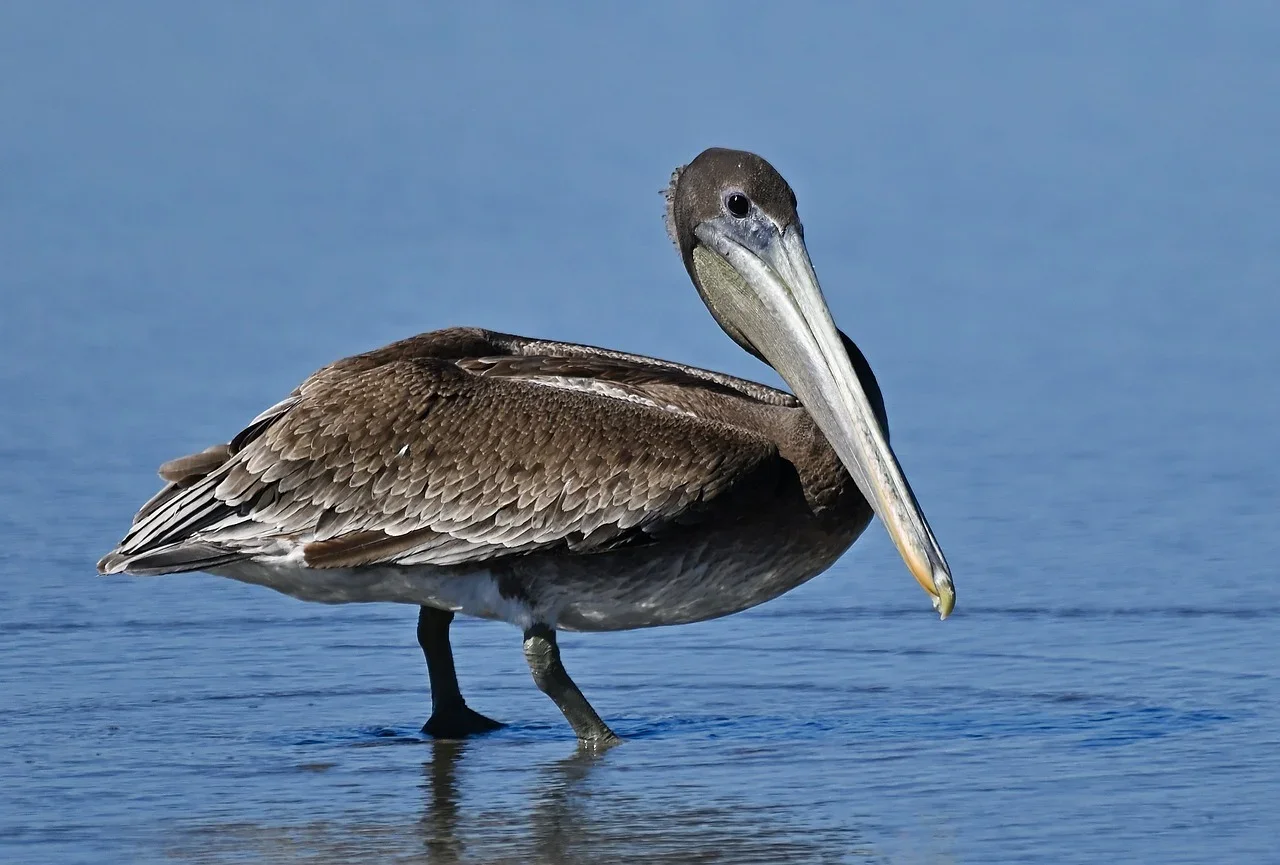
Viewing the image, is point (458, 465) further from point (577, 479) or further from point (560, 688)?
point (560, 688)

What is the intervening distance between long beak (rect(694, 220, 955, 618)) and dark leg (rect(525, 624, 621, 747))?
44.6 inches

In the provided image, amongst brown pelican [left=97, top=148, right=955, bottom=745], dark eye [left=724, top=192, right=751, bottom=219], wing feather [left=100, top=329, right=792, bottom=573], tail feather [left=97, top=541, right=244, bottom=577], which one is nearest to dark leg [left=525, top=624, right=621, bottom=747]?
brown pelican [left=97, top=148, right=955, bottom=745]

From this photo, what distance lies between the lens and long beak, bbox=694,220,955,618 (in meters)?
7.10

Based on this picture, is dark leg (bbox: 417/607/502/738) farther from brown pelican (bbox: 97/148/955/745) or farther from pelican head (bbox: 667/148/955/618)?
pelican head (bbox: 667/148/955/618)

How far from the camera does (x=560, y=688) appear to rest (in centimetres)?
761

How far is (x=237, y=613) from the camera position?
31.4 feet

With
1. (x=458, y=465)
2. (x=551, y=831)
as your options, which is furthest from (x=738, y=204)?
(x=551, y=831)

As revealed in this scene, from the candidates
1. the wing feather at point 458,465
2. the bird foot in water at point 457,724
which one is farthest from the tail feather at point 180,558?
the bird foot in water at point 457,724

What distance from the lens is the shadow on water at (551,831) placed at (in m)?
6.21

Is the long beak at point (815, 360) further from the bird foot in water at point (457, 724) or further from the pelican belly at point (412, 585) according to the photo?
the bird foot in water at point (457, 724)

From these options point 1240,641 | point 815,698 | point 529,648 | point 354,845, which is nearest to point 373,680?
point 529,648

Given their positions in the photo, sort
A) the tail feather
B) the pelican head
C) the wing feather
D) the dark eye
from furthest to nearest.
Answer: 1. the tail feather
2. the dark eye
3. the wing feather
4. the pelican head

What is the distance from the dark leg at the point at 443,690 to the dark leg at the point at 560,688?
340 millimetres

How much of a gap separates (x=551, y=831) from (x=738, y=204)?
2362 mm
